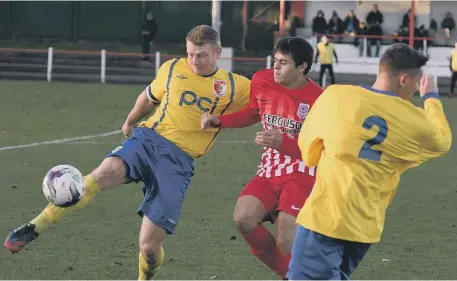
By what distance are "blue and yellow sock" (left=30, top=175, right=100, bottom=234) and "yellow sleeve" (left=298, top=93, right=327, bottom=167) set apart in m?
2.06

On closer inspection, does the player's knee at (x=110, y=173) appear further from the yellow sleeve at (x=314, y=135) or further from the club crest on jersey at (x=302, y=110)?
the yellow sleeve at (x=314, y=135)

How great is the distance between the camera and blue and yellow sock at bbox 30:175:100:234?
7816 millimetres

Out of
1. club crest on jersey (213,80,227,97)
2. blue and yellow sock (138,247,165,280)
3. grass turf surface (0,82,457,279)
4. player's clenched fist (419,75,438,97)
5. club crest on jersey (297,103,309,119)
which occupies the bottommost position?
grass turf surface (0,82,457,279)

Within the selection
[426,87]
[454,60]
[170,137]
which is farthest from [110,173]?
[454,60]

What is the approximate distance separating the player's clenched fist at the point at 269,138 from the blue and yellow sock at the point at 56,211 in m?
1.31

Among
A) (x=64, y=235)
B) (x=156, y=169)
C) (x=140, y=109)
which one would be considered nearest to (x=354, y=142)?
(x=156, y=169)

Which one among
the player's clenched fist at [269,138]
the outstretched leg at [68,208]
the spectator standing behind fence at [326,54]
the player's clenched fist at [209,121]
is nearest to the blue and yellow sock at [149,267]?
the outstretched leg at [68,208]

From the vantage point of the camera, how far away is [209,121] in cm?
825

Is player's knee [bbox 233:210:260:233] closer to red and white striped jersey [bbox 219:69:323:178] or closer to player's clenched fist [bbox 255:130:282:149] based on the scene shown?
red and white striped jersey [bbox 219:69:323:178]

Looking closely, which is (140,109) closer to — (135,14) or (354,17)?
(354,17)

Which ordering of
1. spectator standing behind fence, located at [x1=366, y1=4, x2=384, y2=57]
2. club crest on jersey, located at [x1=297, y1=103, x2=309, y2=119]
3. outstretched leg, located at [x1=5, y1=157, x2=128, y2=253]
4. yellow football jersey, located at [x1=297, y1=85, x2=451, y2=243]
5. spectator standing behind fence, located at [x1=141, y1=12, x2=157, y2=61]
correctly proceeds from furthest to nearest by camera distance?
spectator standing behind fence, located at [x1=366, y1=4, x2=384, y2=57]
spectator standing behind fence, located at [x1=141, y1=12, x2=157, y2=61]
club crest on jersey, located at [x1=297, y1=103, x2=309, y2=119]
outstretched leg, located at [x1=5, y1=157, x2=128, y2=253]
yellow football jersey, located at [x1=297, y1=85, x2=451, y2=243]

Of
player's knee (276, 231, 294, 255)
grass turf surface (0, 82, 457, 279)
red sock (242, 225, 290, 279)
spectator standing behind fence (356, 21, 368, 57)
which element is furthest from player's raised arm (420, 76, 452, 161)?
spectator standing behind fence (356, 21, 368, 57)

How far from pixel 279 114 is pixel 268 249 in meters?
1.04

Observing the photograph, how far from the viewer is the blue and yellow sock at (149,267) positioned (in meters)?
8.48
